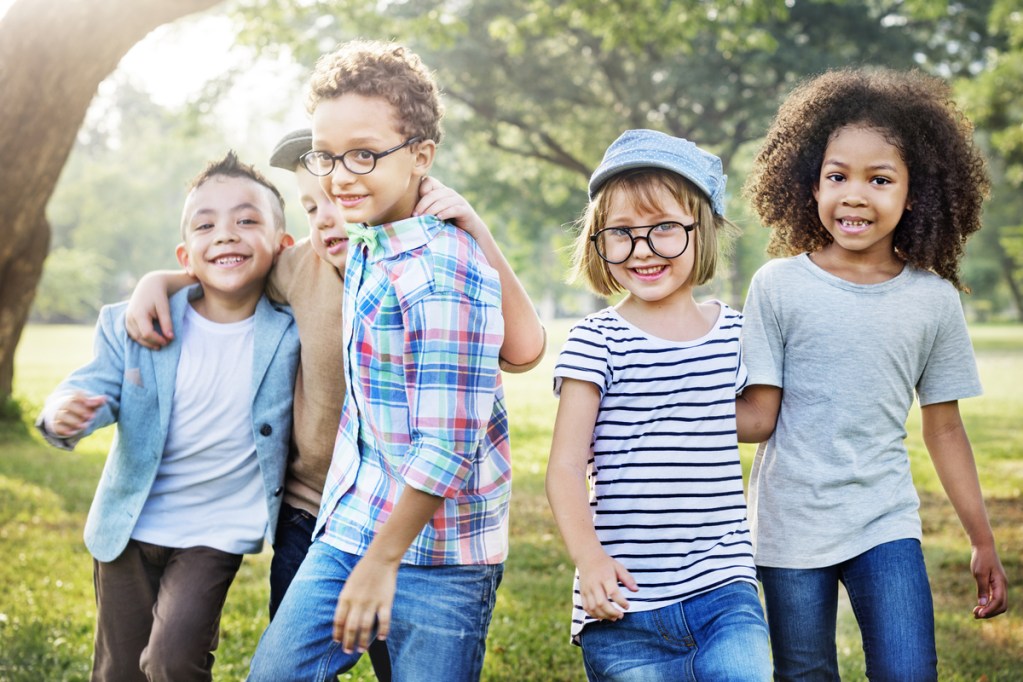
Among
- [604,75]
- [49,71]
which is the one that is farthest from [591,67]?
[49,71]

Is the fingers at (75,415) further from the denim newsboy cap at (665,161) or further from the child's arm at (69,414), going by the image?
the denim newsboy cap at (665,161)

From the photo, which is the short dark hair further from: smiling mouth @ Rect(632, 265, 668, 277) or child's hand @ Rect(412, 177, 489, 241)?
smiling mouth @ Rect(632, 265, 668, 277)

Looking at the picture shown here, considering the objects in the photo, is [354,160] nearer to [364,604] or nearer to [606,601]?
[364,604]

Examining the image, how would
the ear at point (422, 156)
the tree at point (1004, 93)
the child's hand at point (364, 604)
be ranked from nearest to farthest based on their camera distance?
the child's hand at point (364, 604)
the ear at point (422, 156)
the tree at point (1004, 93)

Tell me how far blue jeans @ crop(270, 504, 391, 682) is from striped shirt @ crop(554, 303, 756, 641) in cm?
77

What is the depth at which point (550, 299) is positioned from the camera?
7500 cm

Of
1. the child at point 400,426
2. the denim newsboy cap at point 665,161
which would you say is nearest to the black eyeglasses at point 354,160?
the child at point 400,426

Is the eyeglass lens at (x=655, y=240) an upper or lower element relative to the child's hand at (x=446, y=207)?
lower

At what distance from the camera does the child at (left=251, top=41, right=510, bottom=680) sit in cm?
229

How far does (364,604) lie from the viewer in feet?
7.39

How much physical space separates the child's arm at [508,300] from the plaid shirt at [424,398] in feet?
0.32

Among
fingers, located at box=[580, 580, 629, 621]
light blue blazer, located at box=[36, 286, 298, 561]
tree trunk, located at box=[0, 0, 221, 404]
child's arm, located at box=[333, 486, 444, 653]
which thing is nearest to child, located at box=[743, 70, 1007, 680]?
fingers, located at box=[580, 580, 629, 621]

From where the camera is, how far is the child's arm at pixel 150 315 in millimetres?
3062

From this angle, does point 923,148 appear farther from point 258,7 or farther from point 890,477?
point 258,7
